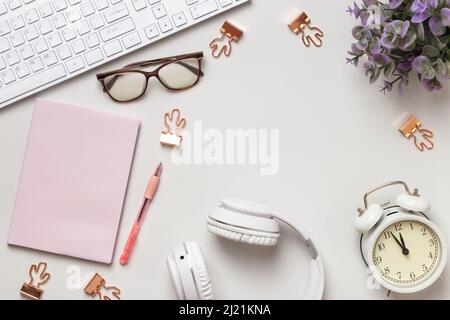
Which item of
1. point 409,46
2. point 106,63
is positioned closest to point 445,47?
point 409,46

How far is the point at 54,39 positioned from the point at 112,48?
93 millimetres

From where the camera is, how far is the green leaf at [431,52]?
0.82 meters

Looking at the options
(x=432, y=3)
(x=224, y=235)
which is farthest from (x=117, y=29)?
(x=432, y=3)

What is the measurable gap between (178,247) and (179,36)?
0.34 m

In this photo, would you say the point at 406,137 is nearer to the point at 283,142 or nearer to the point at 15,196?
the point at 283,142

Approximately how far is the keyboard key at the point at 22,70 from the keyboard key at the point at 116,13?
6.0 inches

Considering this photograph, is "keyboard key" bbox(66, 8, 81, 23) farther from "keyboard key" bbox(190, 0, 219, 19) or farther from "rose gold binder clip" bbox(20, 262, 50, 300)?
"rose gold binder clip" bbox(20, 262, 50, 300)

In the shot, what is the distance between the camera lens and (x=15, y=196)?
3.05 ft

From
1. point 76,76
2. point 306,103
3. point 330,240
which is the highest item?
point 76,76

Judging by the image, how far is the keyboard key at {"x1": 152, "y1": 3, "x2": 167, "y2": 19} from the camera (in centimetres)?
89

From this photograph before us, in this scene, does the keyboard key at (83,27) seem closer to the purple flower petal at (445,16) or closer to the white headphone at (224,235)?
the white headphone at (224,235)

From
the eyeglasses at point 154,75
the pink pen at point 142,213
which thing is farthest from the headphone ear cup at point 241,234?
the eyeglasses at point 154,75

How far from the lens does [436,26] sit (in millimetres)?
787

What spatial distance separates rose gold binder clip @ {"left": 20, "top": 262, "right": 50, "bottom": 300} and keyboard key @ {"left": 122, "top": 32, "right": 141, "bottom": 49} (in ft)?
1.26
